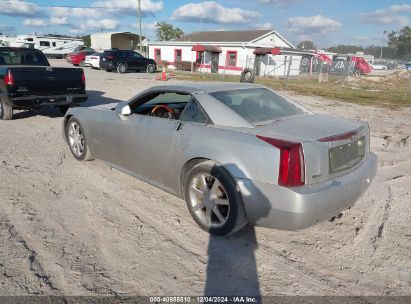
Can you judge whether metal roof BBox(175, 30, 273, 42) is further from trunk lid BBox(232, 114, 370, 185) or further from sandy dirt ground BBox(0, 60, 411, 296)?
trunk lid BBox(232, 114, 370, 185)

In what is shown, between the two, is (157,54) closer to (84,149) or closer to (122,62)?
(122,62)

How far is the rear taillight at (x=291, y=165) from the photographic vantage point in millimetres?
2812

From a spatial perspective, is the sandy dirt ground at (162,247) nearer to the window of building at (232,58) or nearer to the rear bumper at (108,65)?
the rear bumper at (108,65)

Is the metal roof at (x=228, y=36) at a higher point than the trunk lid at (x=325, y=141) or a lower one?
higher

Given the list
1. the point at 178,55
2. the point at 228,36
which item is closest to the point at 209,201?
the point at 228,36

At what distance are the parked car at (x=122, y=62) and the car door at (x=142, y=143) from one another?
2273 centimetres

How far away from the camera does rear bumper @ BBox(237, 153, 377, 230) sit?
112 inches

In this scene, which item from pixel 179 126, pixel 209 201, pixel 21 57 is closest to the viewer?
pixel 209 201

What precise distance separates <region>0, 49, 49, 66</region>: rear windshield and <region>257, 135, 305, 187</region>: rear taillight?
9126 mm

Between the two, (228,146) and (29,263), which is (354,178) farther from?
(29,263)

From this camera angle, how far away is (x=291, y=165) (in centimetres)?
282

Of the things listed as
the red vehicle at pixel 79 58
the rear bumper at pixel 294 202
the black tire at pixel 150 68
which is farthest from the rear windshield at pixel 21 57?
the red vehicle at pixel 79 58

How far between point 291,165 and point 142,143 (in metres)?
1.98

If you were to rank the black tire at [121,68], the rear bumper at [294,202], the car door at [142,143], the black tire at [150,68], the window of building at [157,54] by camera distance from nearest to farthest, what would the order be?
the rear bumper at [294,202] < the car door at [142,143] < the black tire at [121,68] < the black tire at [150,68] < the window of building at [157,54]
